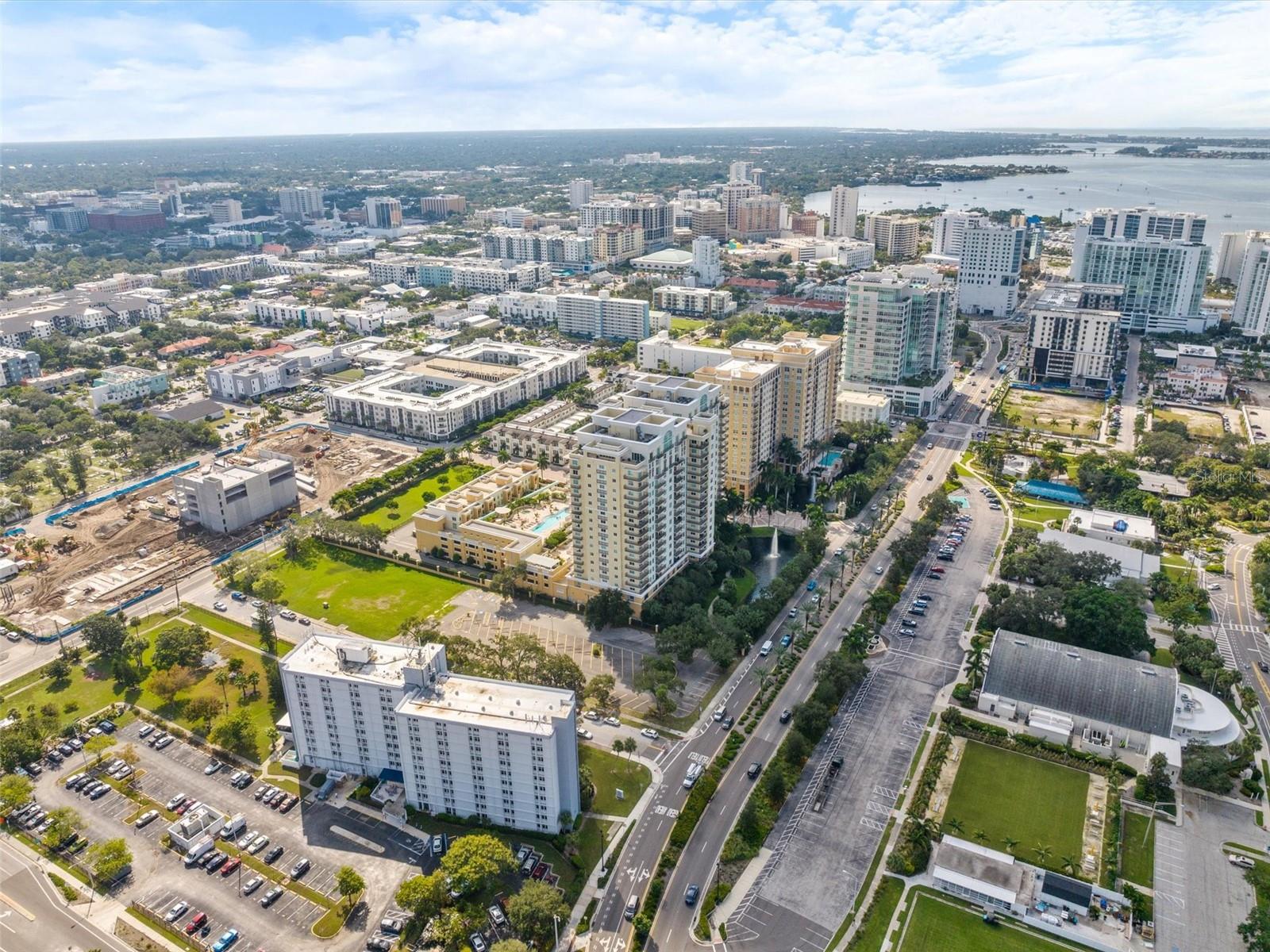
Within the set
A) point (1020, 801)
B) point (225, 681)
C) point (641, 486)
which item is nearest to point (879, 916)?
point (1020, 801)

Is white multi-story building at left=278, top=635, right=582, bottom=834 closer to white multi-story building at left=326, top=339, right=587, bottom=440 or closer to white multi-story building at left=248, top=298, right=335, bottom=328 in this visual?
white multi-story building at left=326, top=339, right=587, bottom=440

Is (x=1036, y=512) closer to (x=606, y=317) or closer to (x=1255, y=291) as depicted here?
(x=606, y=317)

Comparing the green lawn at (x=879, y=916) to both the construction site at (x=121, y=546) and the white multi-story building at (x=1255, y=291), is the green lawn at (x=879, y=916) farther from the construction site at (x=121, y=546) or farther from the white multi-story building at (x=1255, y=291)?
the white multi-story building at (x=1255, y=291)

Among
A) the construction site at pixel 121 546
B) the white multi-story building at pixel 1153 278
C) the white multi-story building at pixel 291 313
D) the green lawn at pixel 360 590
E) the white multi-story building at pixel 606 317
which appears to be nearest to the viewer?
the green lawn at pixel 360 590

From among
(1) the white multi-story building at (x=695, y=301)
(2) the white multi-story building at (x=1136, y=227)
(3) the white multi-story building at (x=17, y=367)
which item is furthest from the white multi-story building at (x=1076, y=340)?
(3) the white multi-story building at (x=17, y=367)

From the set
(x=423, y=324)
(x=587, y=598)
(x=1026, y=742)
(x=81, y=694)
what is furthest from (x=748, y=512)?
(x=423, y=324)

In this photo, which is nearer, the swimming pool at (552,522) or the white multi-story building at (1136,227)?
the swimming pool at (552,522)
